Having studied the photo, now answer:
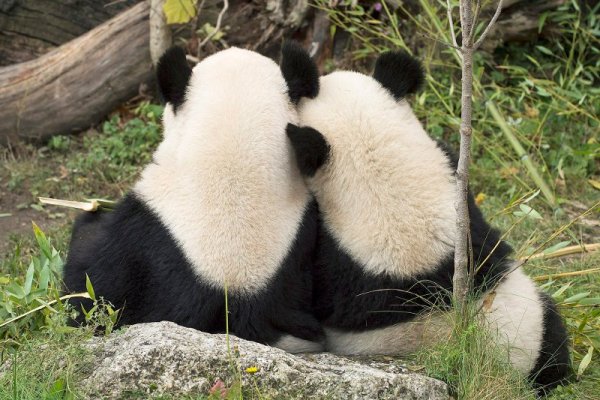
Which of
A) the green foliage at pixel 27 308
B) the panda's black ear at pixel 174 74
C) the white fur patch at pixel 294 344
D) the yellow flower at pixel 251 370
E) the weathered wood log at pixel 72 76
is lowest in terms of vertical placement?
the weathered wood log at pixel 72 76

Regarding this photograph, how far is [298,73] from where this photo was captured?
3.60 metres

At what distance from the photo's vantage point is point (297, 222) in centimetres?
350

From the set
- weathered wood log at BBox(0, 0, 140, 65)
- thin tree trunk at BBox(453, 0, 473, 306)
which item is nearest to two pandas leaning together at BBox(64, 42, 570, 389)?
thin tree trunk at BBox(453, 0, 473, 306)

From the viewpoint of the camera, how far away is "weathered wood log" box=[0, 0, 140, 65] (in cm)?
683

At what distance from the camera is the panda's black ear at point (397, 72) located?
368cm

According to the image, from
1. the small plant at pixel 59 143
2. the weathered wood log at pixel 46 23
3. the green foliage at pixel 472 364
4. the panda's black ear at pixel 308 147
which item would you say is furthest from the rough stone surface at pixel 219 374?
the weathered wood log at pixel 46 23

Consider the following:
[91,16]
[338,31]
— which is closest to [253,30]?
[338,31]

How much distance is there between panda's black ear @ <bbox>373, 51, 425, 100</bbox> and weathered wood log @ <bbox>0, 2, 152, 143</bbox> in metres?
3.27

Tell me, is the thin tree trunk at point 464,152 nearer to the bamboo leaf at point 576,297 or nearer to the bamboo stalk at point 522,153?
the bamboo leaf at point 576,297

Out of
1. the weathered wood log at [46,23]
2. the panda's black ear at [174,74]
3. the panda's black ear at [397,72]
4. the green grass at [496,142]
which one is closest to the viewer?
the panda's black ear at [174,74]

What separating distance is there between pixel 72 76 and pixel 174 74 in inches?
126

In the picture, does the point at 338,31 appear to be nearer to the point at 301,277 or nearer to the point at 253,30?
the point at 253,30

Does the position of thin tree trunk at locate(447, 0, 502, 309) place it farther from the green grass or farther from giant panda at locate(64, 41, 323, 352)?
the green grass

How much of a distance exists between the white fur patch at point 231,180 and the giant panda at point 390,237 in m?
0.12
